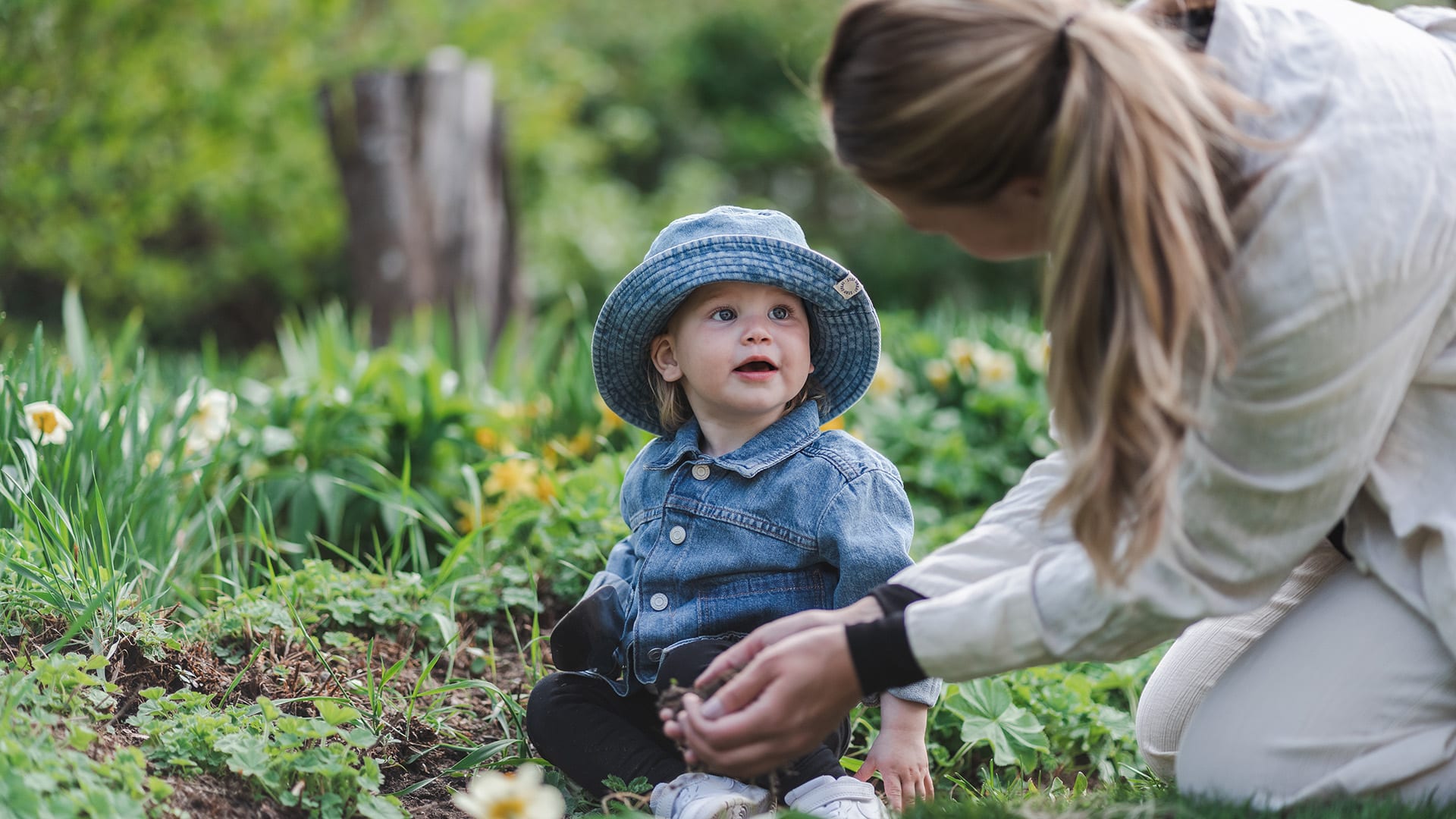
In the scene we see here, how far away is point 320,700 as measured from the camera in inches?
81.0

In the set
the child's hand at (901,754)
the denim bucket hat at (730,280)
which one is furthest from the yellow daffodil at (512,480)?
the child's hand at (901,754)

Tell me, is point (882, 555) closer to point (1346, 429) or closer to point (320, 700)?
point (1346, 429)

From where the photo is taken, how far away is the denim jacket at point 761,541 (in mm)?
1977

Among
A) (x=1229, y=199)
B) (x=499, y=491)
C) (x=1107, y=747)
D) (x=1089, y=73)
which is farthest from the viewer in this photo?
(x=499, y=491)

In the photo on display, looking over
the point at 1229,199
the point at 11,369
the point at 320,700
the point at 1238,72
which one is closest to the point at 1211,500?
the point at 1229,199

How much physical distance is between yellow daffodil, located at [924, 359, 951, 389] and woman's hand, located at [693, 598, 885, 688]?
2.52 metres

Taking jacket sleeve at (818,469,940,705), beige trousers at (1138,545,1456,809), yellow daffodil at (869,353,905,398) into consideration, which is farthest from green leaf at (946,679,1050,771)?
yellow daffodil at (869,353,905,398)

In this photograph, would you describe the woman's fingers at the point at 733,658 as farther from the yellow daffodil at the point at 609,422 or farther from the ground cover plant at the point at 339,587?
the yellow daffodil at the point at 609,422

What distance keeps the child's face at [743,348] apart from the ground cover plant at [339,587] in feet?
2.09

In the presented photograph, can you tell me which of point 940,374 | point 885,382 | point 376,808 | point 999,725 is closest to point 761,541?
A: point 999,725

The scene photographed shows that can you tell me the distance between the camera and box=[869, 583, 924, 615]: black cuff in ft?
5.50

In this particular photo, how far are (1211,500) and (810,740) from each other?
23.0 inches

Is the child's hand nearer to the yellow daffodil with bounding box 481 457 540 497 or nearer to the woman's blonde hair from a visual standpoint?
the woman's blonde hair

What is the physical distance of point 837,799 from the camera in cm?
181
